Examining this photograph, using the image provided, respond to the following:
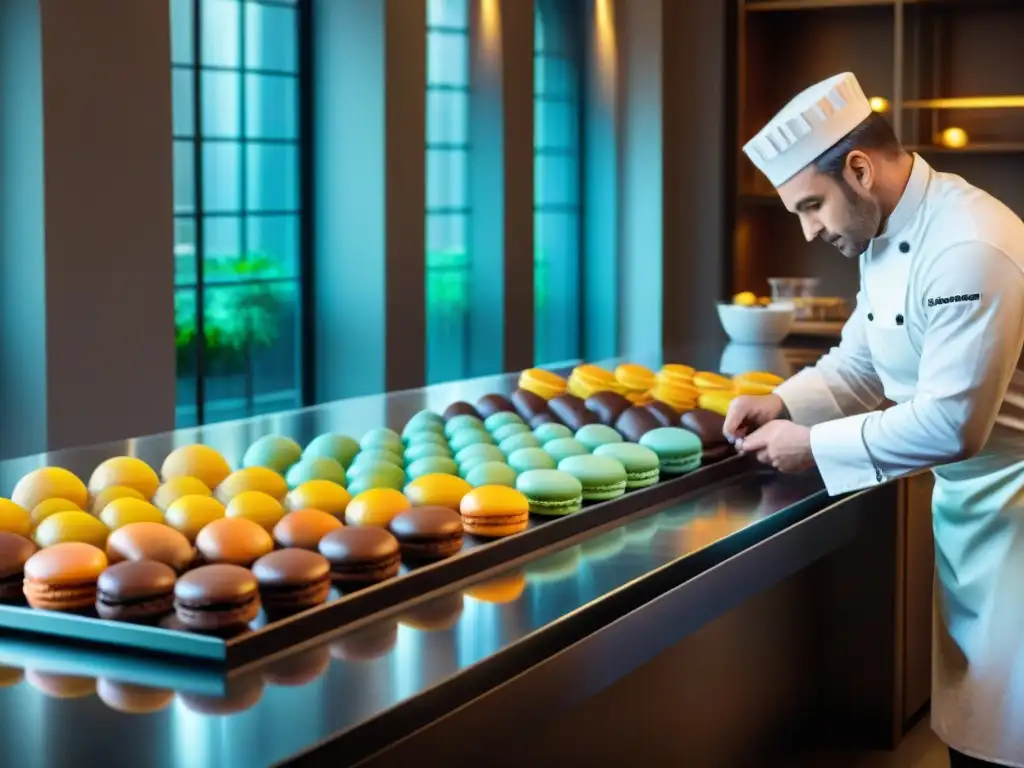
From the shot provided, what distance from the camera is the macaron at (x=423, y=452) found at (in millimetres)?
1965

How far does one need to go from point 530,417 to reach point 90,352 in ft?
5.43

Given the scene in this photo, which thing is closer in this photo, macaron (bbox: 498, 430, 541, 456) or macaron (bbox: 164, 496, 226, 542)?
macaron (bbox: 164, 496, 226, 542)

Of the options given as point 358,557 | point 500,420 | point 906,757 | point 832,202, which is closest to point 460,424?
point 500,420

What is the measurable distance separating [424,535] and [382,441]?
500 mm

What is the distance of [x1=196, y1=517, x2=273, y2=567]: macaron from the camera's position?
144 cm

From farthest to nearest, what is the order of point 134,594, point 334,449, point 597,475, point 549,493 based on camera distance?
1. point 334,449
2. point 597,475
3. point 549,493
4. point 134,594

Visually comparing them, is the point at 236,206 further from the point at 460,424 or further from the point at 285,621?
the point at 285,621

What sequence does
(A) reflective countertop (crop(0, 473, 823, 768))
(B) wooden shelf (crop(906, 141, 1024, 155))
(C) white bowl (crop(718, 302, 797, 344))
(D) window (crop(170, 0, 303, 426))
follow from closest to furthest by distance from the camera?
(A) reflective countertop (crop(0, 473, 823, 768))
(C) white bowl (crop(718, 302, 797, 344))
(D) window (crop(170, 0, 303, 426))
(B) wooden shelf (crop(906, 141, 1024, 155))

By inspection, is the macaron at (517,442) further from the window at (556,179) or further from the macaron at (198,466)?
the window at (556,179)

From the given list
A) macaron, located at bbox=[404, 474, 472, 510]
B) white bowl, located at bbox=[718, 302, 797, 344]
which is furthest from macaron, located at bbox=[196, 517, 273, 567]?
white bowl, located at bbox=[718, 302, 797, 344]

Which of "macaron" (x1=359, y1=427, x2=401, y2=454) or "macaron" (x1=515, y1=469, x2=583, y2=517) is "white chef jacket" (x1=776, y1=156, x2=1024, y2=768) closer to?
"macaron" (x1=515, y1=469, x2=583, y2=517)

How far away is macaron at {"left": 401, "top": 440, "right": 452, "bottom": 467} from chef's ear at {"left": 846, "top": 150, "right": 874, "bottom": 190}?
676mm

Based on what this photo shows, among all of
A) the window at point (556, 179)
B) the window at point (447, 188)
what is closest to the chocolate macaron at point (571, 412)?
the window at point (447, 188)

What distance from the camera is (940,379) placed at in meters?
1.93
